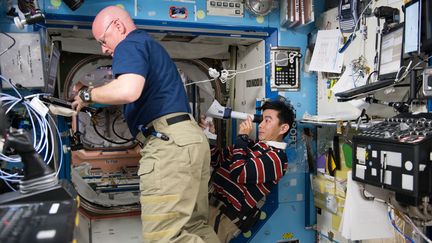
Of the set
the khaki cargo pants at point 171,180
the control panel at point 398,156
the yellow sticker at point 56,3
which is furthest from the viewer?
the yellow sticker at point 56,3

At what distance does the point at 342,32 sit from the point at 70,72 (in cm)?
279

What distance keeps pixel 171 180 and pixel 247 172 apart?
743 millimetres

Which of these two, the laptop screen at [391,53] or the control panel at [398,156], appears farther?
the laptop screen at [391,53]

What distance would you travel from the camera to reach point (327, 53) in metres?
2.98

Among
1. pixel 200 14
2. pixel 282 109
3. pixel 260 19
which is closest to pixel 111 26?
pixel 200 14

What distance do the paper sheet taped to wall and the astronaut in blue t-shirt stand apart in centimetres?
128

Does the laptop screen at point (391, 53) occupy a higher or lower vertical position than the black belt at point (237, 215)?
higher

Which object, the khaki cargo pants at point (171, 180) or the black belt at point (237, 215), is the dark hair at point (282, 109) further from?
the khaki cargo pants at point (171, 180)

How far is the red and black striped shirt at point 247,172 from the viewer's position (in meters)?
2.74

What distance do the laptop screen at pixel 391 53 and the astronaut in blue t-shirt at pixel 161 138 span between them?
1.20 m

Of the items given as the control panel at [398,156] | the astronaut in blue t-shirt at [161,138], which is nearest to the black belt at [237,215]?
the astronaut in blue t-shirt at [161,138]

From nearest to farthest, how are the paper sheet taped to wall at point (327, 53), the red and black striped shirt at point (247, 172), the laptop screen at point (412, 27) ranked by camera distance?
the laptop screen at point (412, 27) → the red and black striped shirt at point (247, 172) → the paper sheet taped to wall at point (327, 53)

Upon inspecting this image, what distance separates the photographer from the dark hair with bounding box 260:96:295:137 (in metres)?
2.99

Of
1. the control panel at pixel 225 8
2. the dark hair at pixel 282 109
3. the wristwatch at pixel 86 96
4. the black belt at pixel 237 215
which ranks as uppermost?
the control panel at pixel 225 8
